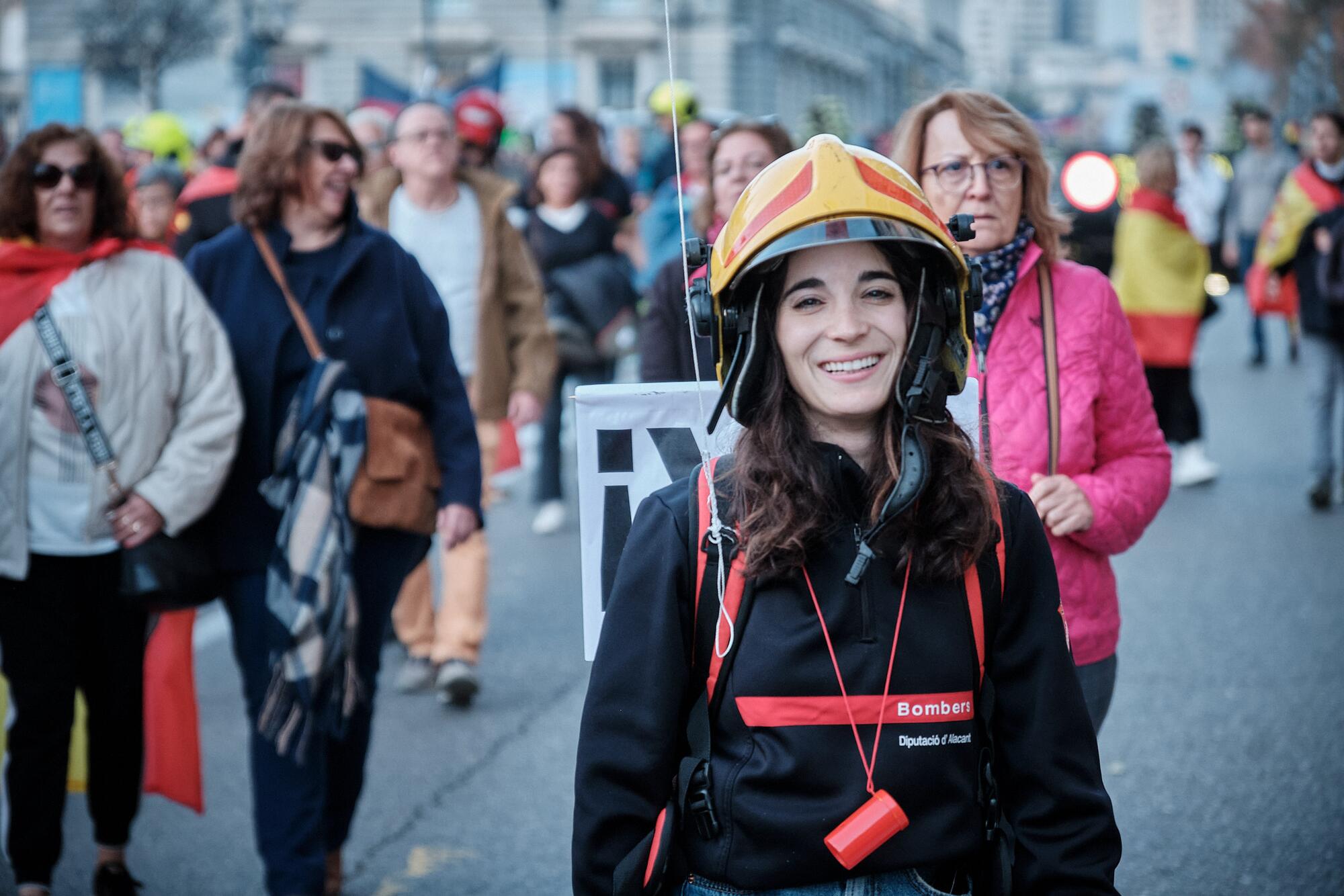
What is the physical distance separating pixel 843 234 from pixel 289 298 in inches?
101

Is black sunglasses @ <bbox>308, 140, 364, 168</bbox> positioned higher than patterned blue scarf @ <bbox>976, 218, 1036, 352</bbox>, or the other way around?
black sunglasses @ <bbox>308, 140, 364, 168</bbox>

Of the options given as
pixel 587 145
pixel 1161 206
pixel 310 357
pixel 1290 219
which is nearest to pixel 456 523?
pixel 310 357

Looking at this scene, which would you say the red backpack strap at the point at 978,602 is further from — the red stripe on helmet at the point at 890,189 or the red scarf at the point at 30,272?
the red scarf at the point at 30,272

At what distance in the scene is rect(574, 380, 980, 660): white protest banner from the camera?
105 inches

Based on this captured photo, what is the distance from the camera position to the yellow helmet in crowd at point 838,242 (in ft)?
7.20

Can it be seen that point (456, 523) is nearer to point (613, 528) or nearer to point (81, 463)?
point (81, 463)

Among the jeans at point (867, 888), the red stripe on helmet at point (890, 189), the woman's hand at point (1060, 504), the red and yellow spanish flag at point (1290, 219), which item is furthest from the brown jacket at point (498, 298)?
the red and yellow spanish flag at point (1290, 219)

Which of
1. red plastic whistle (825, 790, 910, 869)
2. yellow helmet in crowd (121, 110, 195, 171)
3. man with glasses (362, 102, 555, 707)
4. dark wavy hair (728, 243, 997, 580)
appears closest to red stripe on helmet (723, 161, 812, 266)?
dark wavy hair (728, 243, 997, 580)

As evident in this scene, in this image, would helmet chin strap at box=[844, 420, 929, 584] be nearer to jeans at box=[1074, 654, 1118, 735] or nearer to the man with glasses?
jeans at box=[1074, 654, 1118, 735]

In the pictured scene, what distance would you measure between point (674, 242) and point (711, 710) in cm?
656

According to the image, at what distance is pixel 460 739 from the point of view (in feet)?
19.3

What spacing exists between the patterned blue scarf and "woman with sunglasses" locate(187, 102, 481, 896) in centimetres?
182

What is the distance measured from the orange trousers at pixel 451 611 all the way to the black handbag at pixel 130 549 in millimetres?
1996

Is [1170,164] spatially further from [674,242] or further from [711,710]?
[711,710]
